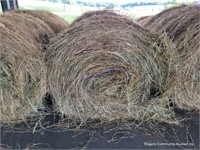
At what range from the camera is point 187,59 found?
1.38 meters

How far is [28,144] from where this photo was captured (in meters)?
1.25

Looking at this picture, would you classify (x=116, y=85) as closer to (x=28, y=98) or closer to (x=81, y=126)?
(x=81, y=126)

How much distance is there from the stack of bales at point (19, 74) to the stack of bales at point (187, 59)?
701 millimetres

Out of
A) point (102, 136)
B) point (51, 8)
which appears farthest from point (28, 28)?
point (51, 8)

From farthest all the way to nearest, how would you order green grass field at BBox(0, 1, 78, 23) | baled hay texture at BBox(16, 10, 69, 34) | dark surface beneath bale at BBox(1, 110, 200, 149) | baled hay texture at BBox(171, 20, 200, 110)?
green grass field at BBox(0, 1, 78, 23), baled hay texture at BBox(16, 10, 69, 34), baled hay texture at BBox(171, 20, 200, 110), dark surface beneath bale at BBox(1, 110, 200, 149)

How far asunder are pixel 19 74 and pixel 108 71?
462 millimetres

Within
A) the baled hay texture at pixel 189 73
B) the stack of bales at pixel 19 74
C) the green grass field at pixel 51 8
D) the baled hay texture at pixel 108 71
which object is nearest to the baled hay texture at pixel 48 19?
the green grass field at pixel 51 8

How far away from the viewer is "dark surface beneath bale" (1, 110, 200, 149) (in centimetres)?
124

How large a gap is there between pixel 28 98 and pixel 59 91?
0.17 m

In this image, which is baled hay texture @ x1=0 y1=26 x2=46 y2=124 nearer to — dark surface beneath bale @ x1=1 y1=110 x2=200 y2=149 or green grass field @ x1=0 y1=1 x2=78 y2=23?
dark surface beneath bale @ x1=1 y1=110 x2=200 y2=149

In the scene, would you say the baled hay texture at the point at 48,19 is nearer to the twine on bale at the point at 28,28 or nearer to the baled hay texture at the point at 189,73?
the twine on bale at the point at 28,28

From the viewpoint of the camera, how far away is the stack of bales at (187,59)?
4.51 ft

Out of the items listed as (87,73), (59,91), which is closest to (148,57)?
(87,73)

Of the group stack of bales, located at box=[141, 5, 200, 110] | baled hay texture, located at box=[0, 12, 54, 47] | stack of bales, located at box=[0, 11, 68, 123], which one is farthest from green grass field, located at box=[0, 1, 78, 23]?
stack of bales, located at box=[141, 5, 200, 110]
